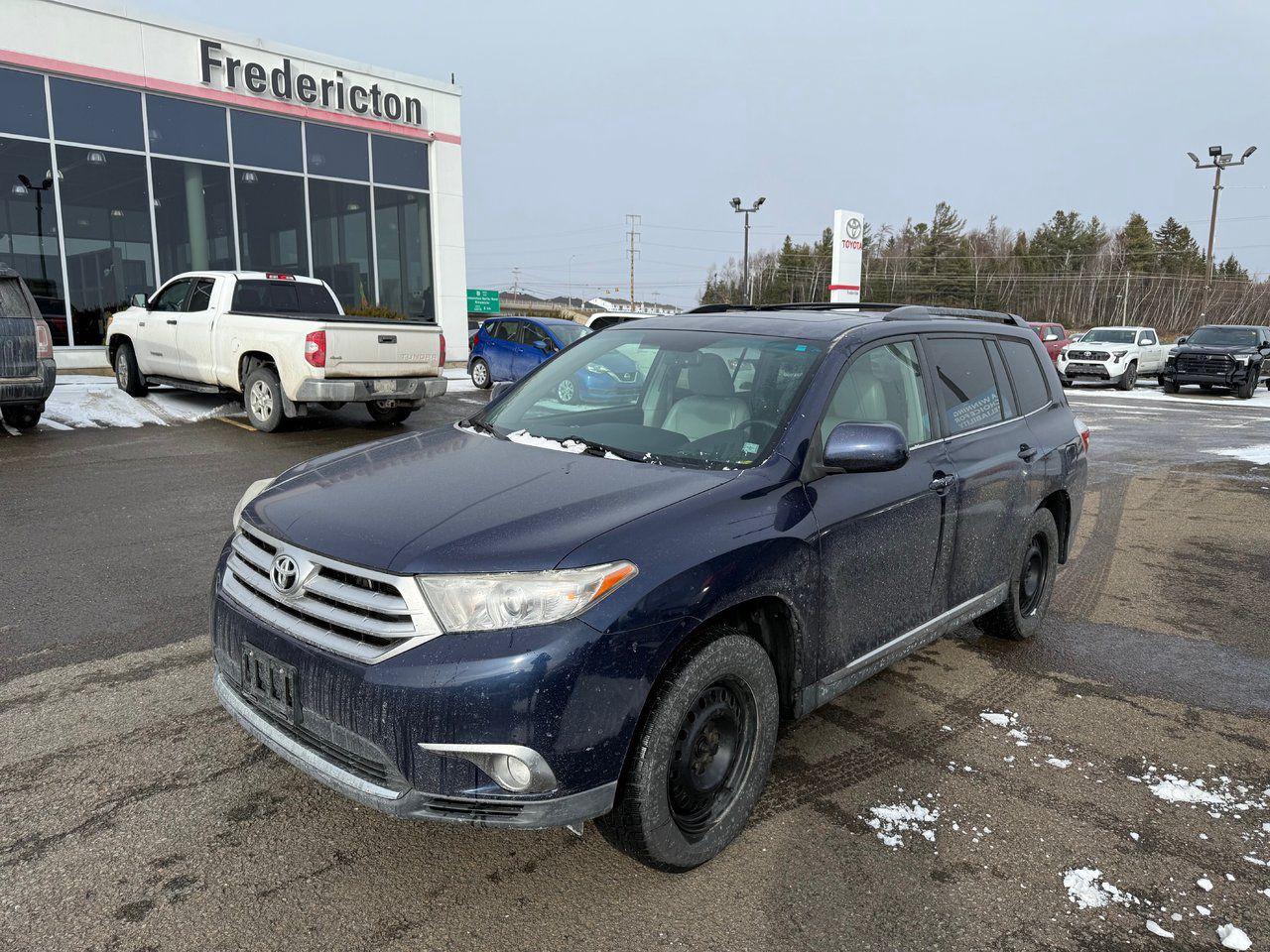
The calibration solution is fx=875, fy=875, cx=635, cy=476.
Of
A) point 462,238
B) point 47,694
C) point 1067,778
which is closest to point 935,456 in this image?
point 1067,778

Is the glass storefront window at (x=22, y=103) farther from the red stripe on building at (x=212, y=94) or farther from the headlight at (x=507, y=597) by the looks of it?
the headlight at (x=507, y=597)

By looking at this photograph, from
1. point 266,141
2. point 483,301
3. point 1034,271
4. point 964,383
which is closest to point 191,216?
point 266,141

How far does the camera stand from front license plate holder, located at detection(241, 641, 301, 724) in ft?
8.28

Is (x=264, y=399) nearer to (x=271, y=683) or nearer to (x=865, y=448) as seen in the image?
(x=271, y=683)

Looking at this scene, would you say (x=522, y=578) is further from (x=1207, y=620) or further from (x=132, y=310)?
(x=132, y=310)

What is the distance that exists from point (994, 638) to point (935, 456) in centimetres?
167

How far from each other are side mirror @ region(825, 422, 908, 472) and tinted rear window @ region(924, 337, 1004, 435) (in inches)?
36.1

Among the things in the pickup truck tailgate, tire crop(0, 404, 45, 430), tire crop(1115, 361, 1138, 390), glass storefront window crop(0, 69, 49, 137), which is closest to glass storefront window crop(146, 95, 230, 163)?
glass storefront window crop(0, 69, 49, 137)

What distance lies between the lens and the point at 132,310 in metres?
13.4

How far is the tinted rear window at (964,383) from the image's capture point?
389cm

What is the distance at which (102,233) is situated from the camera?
17391 mm

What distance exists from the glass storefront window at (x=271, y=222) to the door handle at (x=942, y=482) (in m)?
19.2

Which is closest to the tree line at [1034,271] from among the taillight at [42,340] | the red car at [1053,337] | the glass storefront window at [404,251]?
the red car at [1053,337]

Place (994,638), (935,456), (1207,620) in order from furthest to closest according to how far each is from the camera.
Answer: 1. (1207,620)
2. (994,638)
3. (935,456)
